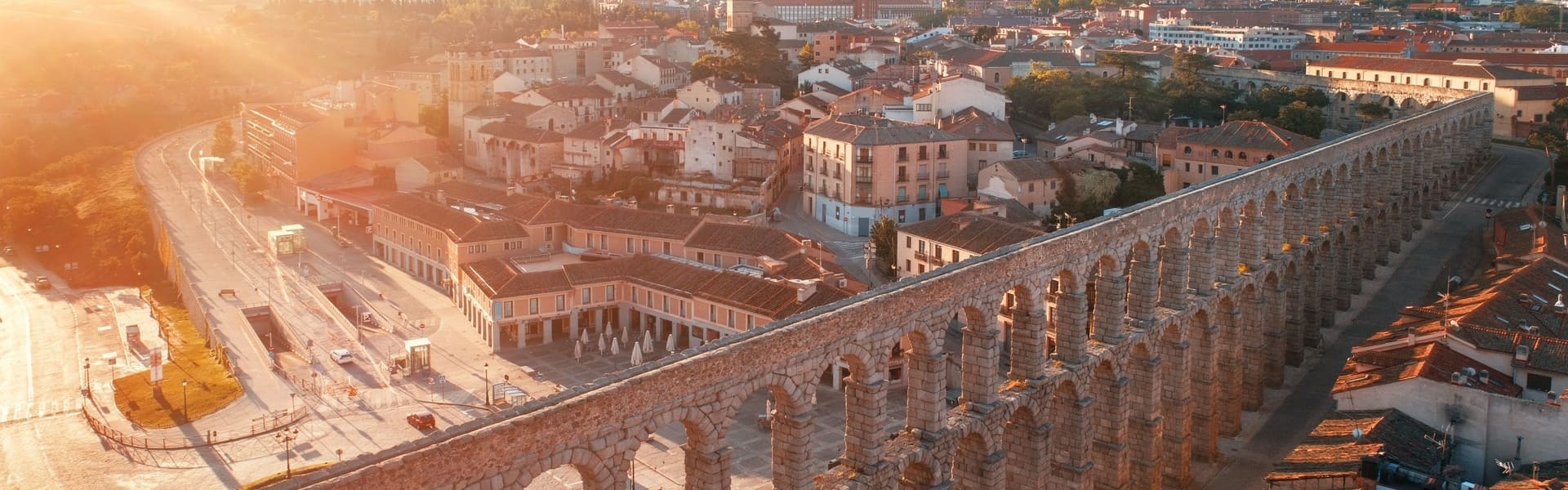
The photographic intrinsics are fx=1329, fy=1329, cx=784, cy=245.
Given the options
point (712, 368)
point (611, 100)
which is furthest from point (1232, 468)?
point (611, 100)

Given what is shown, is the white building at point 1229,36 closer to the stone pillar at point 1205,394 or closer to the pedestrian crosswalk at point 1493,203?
the pedestrian crosswalk at point 1493,203

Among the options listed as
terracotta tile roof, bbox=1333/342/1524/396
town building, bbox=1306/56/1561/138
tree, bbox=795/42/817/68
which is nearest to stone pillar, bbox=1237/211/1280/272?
terracotta tile roof, bbox=1333/342/1524/396

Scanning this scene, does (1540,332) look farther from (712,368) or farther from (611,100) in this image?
(611,100)

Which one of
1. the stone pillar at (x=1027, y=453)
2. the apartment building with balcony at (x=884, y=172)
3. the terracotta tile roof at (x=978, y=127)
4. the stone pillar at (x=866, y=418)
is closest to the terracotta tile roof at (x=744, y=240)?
the apartment building with balcony at (x=884, y=172)

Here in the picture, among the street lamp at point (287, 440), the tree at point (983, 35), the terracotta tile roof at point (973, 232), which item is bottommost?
the street lamp at point (287, 440)

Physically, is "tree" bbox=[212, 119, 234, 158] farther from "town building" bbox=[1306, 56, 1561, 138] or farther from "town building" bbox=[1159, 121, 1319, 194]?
"town building" bbox=[1306, 56, 1561, 138]
